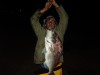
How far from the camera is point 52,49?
4781 millimetres

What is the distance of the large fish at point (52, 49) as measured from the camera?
4.79 m

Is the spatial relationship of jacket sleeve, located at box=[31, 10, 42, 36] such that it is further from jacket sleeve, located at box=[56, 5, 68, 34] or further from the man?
jacket sleeve, located at box=[56, 5, 68, 34]

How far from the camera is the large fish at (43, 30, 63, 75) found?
479 centimetres

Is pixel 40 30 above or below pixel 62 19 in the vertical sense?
below

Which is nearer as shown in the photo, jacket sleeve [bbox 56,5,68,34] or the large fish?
the large fish

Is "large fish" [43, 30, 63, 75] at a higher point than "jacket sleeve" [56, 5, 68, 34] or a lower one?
lower

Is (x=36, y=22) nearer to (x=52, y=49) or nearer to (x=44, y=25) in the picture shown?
(x=44, y=25)

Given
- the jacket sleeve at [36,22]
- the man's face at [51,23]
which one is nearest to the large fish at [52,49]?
the man's face at [51,23]

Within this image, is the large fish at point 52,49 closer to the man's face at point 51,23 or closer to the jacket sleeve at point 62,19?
the man's face at point 51,23

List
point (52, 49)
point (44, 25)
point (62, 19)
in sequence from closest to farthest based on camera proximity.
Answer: point (52, 49)
point (44, 25)
point (62, 19)

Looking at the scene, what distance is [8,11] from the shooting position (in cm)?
3428

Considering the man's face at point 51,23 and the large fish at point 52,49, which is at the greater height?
the man's face at point 51,23

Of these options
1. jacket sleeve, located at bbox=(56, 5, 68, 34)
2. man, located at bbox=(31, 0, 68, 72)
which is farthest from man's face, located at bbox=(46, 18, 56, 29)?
jacket sleeve, located at bbox=(56, 5, 68, 34)

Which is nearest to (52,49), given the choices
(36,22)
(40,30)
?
(40,30)
